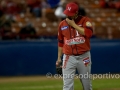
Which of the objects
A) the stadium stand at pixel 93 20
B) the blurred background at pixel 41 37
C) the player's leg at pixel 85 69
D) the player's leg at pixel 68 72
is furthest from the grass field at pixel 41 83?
the stadium stand at pixel 93 20

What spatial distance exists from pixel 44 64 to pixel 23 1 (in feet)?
19.2

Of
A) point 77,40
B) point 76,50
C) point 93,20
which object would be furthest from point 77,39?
point 93,20

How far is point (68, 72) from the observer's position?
648cm

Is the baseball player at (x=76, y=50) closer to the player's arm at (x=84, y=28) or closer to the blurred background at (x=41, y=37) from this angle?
the player's arm at (x=84, y=28)

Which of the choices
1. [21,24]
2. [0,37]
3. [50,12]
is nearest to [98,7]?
[50,12]

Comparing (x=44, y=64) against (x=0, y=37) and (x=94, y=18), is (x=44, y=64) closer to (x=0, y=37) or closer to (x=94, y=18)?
(x=0, y=37)

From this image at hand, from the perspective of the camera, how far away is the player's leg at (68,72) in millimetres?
6422

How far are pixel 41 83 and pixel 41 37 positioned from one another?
14.1 feet

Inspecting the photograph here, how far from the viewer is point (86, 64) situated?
6496mm

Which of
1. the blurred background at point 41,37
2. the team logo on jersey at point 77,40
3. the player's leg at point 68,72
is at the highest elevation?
the team logo on jersey at point 77,40

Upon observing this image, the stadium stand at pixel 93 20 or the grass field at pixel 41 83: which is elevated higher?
the stadium stand at pixel 93 20

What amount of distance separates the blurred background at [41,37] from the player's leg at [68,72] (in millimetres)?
6525

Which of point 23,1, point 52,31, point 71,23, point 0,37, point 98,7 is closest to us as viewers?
point 71,23

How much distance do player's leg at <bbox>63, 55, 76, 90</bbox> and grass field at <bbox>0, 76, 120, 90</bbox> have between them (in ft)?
10.3
